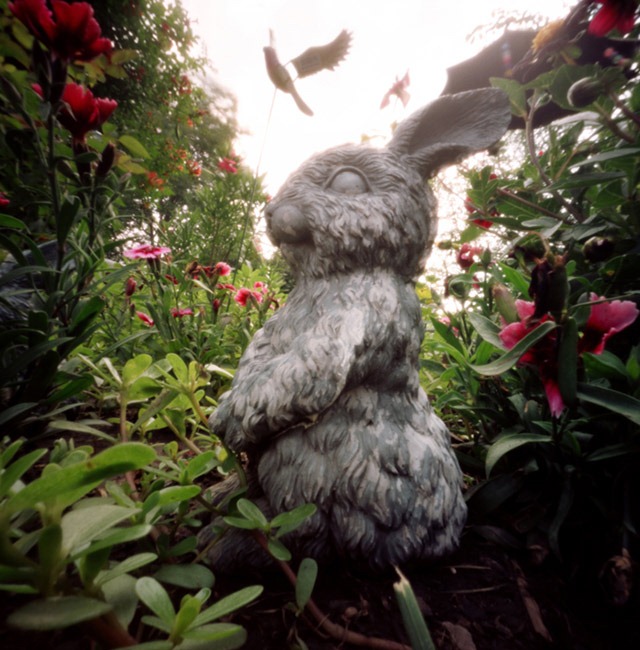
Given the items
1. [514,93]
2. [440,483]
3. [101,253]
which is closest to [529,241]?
[514,93]

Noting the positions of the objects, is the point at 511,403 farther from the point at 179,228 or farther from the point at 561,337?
the point at 179,228

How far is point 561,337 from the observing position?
0.65 meters

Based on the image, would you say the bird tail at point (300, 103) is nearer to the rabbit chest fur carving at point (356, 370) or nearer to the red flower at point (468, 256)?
the rabbit chest fur carving at point (356, 370)

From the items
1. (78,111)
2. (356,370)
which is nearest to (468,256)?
(356,370)

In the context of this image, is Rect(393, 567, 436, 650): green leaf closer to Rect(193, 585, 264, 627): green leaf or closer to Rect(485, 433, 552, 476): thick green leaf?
Rect(193, 585, 264, 627): green leaf

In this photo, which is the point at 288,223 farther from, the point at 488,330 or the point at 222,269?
the point at 222,269

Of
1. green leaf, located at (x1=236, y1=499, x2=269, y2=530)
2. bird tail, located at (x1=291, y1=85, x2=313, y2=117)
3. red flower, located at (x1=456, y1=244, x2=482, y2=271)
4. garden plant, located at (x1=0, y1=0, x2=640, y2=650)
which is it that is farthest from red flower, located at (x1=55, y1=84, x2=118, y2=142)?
red flower, located at (x1=456, y1=244, x2=482, y2=271)

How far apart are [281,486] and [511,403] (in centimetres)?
76

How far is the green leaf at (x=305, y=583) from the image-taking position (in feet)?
1.87

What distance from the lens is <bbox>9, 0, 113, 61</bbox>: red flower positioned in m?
0.72

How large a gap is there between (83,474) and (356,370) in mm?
544

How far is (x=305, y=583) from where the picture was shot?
582 millimetres

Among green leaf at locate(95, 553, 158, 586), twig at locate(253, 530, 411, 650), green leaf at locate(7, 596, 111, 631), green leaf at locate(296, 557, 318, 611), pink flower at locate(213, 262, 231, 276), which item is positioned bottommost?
twig at locate(253, 530, 411, 650)

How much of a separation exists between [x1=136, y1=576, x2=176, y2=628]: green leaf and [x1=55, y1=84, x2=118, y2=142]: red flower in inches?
38.3
